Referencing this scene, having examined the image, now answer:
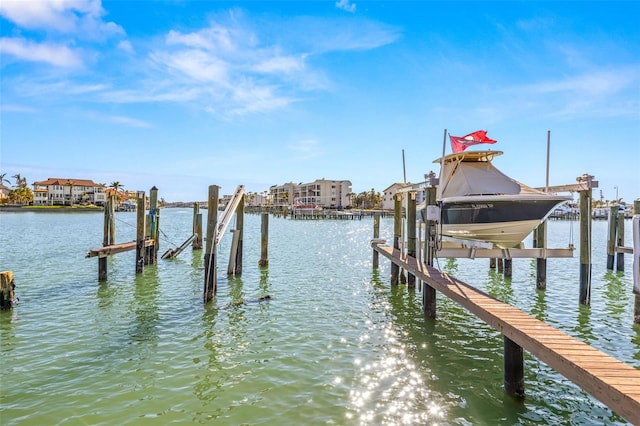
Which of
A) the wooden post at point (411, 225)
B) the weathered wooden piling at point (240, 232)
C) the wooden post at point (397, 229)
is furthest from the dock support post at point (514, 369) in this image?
the weathered wooden piling at point (240, 232)

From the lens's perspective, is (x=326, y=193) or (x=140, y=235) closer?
(x=140, y=235)

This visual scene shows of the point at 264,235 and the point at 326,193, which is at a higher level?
the point at 326,193

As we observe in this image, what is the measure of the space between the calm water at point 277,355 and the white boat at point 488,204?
2359mm

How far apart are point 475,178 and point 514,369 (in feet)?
26.0

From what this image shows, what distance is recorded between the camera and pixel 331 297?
12820 millimetres

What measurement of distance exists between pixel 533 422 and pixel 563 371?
1.46 metres

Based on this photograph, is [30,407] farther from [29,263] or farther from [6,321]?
[29,263]

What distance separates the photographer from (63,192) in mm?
124438

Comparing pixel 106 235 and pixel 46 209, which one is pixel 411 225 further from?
pixel 46 209

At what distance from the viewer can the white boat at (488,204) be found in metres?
11.7

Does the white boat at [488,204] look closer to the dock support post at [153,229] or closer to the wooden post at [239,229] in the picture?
the wooden post at [239,229]

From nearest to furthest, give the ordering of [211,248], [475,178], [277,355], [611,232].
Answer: [277,355] < [211,248] < [475,178] < [611,232]

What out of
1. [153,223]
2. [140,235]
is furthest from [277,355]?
[153,223]

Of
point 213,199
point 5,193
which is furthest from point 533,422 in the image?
point 5,193
